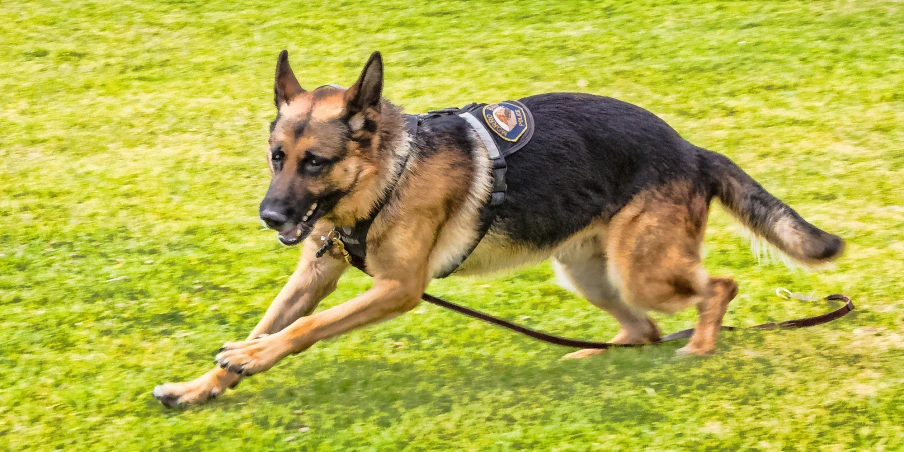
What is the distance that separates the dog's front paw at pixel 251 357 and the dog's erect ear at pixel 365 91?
43.0 inches

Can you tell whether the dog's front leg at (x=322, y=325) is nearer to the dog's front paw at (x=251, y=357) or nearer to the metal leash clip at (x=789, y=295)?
the dog's front paw at (x=251, y=357)

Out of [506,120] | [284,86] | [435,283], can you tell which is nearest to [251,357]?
[284,86]

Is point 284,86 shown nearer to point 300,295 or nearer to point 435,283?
point 300,295

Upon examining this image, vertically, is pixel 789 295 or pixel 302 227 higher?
pixel 302 227

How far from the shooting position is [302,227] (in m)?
4.66

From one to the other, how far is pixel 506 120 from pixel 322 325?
1350 millimetres

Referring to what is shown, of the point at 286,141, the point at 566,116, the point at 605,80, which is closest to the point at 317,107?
the point at 286,141

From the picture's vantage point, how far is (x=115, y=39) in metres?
11.7

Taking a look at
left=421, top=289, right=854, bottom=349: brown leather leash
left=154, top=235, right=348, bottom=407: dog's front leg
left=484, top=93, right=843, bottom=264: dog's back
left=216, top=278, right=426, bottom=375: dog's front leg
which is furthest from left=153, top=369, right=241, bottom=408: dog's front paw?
left=484, top=93, right=843, bottom=264: dog's back

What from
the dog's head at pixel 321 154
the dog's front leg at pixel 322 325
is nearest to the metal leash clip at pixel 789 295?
the dog's front leg at pixel 322 325

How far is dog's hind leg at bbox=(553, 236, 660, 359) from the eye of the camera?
5680 mm

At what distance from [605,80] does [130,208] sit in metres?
4.47

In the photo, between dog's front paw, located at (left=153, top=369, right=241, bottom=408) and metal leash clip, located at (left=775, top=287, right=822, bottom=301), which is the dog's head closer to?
dog's front paw, located at (left=153, top=369, right=241, bottom=408)

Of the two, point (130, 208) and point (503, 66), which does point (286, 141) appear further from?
point (503, 66)
